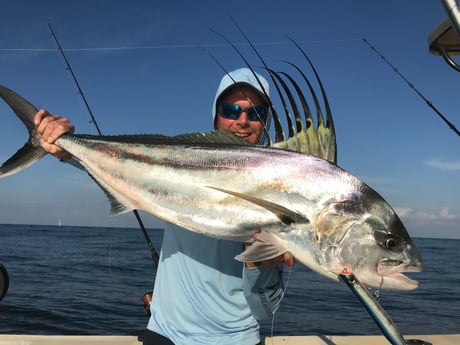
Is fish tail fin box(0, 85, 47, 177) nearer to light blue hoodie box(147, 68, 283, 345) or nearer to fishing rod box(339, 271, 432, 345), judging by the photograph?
light blue hoodie box(147, 68, 283, 345)

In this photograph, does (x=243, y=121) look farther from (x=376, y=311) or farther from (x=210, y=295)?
(x=376, y=311)

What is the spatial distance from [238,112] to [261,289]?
1.18m

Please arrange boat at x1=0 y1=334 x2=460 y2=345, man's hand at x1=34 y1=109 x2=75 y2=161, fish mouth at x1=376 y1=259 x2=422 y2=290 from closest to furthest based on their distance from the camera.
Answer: fish mouth at x1=376 y1=259 x2=422 y2=290 < man's hand at x1=34 y1=109 x2=75 y2=161 < boat at x1=0 y1=334 x2=460 y2=345

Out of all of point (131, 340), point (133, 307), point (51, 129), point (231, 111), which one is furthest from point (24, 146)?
point (133, 307)

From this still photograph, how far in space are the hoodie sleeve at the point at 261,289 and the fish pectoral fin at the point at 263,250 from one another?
0.68 ft

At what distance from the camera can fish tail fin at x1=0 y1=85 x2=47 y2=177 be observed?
9.50 feet

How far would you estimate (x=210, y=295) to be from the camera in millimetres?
2529

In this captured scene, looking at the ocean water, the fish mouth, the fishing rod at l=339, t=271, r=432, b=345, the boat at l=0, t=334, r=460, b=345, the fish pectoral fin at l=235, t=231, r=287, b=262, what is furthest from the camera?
the ocean water

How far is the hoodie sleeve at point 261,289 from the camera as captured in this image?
2381 millimetres

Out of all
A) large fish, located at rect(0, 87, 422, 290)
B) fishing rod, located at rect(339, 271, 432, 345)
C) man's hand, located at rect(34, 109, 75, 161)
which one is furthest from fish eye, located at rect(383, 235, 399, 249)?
man's hand, located at rect(34, 109, 75, 161)

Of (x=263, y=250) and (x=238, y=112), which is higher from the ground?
(x=238, y=112)

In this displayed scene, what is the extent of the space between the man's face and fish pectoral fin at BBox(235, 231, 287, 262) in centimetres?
91

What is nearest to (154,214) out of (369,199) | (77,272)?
(369,199)

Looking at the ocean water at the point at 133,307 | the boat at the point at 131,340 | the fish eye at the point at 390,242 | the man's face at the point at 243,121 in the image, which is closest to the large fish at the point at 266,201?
the fish eye at the point at 390,242
